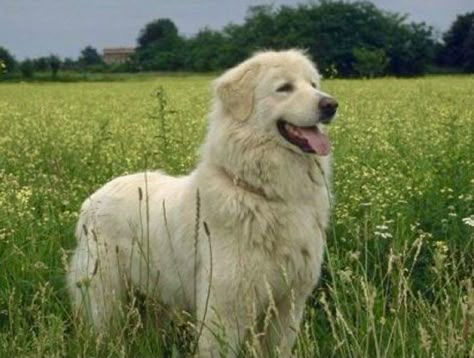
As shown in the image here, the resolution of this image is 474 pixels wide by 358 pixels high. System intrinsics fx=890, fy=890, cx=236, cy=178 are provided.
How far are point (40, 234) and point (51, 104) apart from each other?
2119 cm

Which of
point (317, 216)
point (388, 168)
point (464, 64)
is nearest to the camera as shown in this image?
point (317, 216)

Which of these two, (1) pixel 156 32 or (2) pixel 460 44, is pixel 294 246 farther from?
(1) pixel 156 32

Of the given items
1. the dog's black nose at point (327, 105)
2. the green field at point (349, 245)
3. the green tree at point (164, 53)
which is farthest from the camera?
the green tree at point (164, 53)

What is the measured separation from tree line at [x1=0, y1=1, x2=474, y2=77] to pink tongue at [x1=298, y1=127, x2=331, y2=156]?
5097cm

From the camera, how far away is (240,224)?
4.67 meters

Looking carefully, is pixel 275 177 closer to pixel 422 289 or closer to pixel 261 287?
pixel 261 287

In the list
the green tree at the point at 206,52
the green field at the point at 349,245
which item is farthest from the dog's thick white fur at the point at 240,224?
the green tree at the point at 206,52

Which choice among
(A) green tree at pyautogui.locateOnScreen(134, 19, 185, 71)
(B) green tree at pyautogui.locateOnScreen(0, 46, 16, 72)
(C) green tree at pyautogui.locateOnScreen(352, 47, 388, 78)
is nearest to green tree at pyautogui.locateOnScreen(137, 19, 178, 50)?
(A) green tree at pyautogui.locateOnScreen(134, 19, 185, 71)

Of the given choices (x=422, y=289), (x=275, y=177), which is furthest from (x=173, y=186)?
Answer: (x=422, y=289)

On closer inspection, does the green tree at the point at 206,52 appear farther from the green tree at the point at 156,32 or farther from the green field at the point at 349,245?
the green field at the point at 349,245

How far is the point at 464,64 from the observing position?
70750mm

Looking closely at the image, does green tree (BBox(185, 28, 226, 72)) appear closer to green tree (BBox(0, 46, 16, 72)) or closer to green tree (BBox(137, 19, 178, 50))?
green tree (BBox(137, 19, 178, 50))

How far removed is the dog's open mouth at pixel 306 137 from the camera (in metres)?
4.76

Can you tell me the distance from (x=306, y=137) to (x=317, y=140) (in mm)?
62
